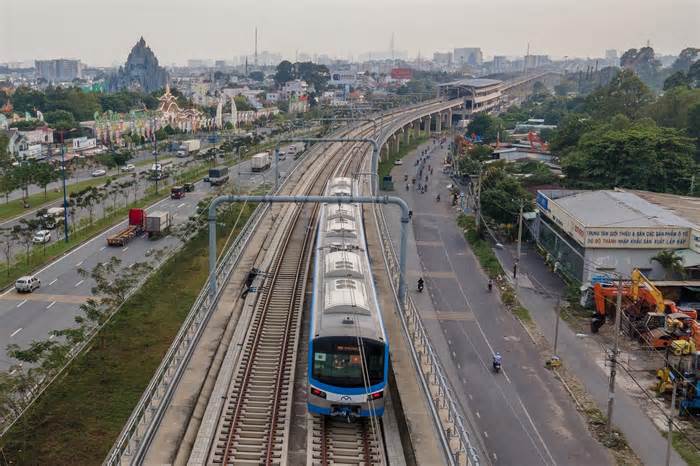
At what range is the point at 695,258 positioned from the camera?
84.1 feet

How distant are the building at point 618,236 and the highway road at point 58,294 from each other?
18.9m

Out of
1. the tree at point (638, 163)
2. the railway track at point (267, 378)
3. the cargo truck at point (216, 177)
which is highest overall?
the tree at point (638, 163)

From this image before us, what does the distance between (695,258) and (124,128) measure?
Answer: 210 feet

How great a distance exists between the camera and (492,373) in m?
19.8

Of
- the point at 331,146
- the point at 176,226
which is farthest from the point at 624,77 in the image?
the point at 176,226

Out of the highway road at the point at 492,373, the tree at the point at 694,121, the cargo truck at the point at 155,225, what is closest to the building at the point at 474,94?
the tree at the point at 694,121

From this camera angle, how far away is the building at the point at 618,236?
86.3 ft

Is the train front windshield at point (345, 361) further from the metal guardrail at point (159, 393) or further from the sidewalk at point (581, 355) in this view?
the sidewalk at point (581, 355)

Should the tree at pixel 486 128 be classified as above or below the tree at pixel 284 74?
below

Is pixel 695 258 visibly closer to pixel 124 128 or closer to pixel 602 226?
pixel 602 226

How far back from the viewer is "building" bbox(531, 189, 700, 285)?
26.3 m

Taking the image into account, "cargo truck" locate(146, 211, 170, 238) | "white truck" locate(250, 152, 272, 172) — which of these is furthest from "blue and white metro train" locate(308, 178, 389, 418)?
"white truck" locate(250, 152, 272, 172)

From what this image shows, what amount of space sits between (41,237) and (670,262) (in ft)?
96.2

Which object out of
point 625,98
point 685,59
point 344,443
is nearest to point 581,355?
point 344,443
